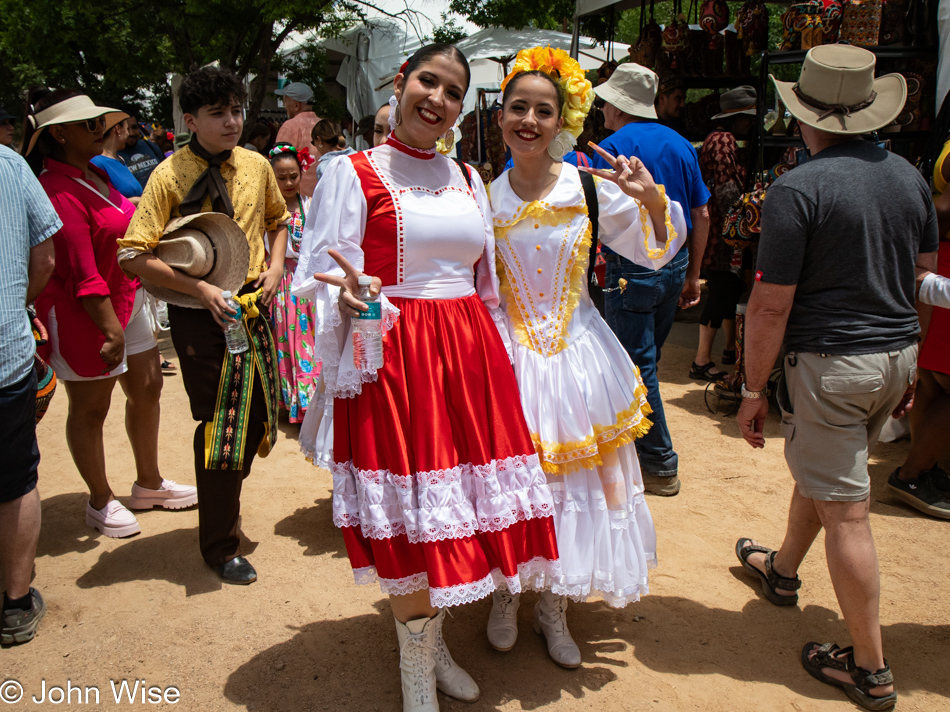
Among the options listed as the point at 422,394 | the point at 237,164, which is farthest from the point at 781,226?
the point at 237,164

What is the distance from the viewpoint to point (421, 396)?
2189 mm

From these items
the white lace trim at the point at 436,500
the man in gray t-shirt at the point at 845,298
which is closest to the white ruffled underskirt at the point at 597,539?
the white lace trim at the point at 436,500

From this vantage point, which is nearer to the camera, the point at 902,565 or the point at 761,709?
the point at 761,709

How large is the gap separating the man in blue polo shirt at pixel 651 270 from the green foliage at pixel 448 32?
31.3ft

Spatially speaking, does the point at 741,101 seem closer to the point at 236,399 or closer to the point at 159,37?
the point at 236,399

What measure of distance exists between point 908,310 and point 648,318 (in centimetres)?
170

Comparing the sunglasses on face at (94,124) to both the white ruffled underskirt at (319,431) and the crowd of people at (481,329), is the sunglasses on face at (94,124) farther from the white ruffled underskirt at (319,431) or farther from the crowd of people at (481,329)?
the white ruffled underskirt at (319,431)

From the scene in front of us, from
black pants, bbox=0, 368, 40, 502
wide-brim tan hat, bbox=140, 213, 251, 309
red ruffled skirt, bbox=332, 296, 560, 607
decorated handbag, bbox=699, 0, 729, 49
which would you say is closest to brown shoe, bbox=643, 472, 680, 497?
red ruffled skirt, bbox=332, 296, 560, 607

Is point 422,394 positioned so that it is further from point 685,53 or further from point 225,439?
point 685,53

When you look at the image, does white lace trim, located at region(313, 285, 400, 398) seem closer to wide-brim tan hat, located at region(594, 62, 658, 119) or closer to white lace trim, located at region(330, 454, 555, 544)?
white lace trim, located at region(330, 454, 555, 544)

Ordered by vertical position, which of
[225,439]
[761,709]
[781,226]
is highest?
[781,226]

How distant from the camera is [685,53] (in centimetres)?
730

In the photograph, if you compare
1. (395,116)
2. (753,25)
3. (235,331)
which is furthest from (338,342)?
(753,25)

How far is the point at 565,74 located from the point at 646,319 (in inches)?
70.2
